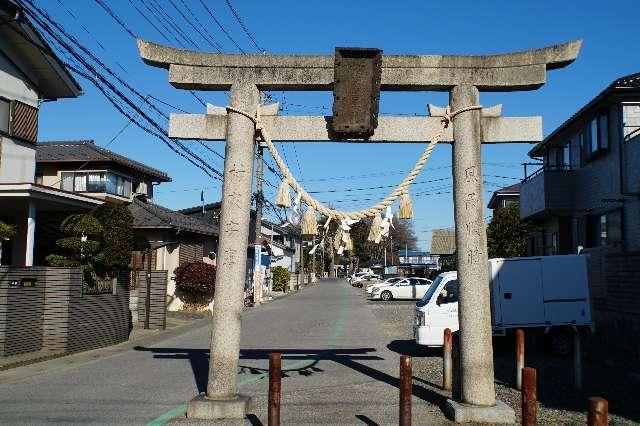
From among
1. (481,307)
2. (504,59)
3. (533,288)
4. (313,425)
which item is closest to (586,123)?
(533,288)

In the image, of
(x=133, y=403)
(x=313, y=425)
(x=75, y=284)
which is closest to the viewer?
(x=313, y=425)

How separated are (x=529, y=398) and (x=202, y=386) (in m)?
6.05

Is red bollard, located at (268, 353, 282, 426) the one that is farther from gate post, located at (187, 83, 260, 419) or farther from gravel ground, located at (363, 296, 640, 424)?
gravel ground, located at (363, 296, 640, 424)

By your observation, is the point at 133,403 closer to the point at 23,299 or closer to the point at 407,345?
the point at 23,299

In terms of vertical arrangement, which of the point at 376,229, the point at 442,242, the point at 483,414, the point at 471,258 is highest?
the point at 442,242

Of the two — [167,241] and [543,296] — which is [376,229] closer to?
[543,296]

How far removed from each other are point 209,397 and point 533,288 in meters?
8.95

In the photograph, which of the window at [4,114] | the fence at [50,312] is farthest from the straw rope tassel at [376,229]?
the window at [4,114]

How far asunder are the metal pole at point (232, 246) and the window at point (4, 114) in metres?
12.9

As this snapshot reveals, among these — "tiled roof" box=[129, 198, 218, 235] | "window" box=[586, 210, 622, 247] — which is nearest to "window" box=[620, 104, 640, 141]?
"window" box=[586, 210, 622, 247]

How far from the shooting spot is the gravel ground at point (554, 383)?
8.45 meters

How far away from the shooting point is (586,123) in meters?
20.3

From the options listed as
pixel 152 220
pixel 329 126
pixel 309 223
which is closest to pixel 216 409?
pixel 309 223

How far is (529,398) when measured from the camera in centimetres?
582
